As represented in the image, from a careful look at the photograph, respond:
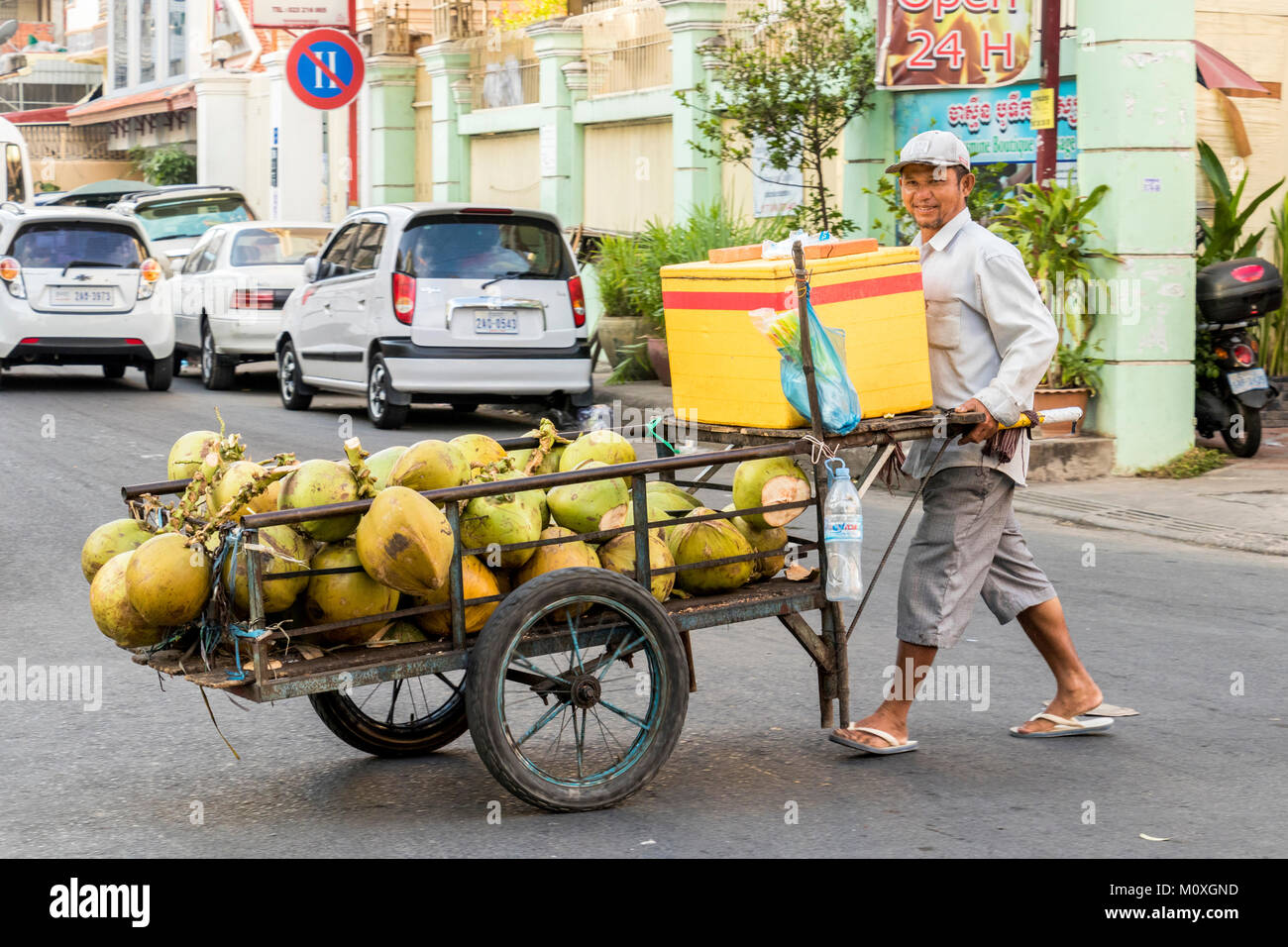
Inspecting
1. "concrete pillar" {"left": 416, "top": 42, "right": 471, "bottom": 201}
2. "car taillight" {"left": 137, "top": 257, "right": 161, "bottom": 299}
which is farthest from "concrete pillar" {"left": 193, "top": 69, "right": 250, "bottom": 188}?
"car taillight" {"left": 137, "top": 257, "right": 161, "bottom": 299}

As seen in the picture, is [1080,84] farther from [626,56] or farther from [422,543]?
[626,56]

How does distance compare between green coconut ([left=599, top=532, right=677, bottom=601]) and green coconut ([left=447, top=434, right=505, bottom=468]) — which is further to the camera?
green coconut ([left=447, top=434, right=505, bottom=468])

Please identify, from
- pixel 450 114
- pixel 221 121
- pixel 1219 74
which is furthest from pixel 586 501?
pixel 221 121

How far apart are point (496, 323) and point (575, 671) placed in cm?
852

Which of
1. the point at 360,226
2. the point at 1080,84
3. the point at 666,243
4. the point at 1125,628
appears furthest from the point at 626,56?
the point at 1125,628

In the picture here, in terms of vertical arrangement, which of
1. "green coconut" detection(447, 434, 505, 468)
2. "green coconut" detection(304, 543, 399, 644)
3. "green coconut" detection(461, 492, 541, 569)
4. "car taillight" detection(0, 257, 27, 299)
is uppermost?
"car taillight" detection(0, 257, 27, 299)

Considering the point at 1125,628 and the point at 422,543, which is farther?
the point at 1125,628

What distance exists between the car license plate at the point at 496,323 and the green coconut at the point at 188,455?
25.9ft

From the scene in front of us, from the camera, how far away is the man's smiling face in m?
5.26

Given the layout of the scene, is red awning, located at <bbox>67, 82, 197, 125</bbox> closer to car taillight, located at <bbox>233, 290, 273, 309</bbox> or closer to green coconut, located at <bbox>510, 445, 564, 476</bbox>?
car taillight, located at <bbox>233, 290, 273, 309</bbox>

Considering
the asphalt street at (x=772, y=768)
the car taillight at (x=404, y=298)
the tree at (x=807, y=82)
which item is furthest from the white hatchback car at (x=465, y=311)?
the asphalt street at (x=772, y=768)

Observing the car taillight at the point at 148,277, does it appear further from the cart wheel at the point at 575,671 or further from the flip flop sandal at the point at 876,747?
the flip flop sandal at the point at 876,747
